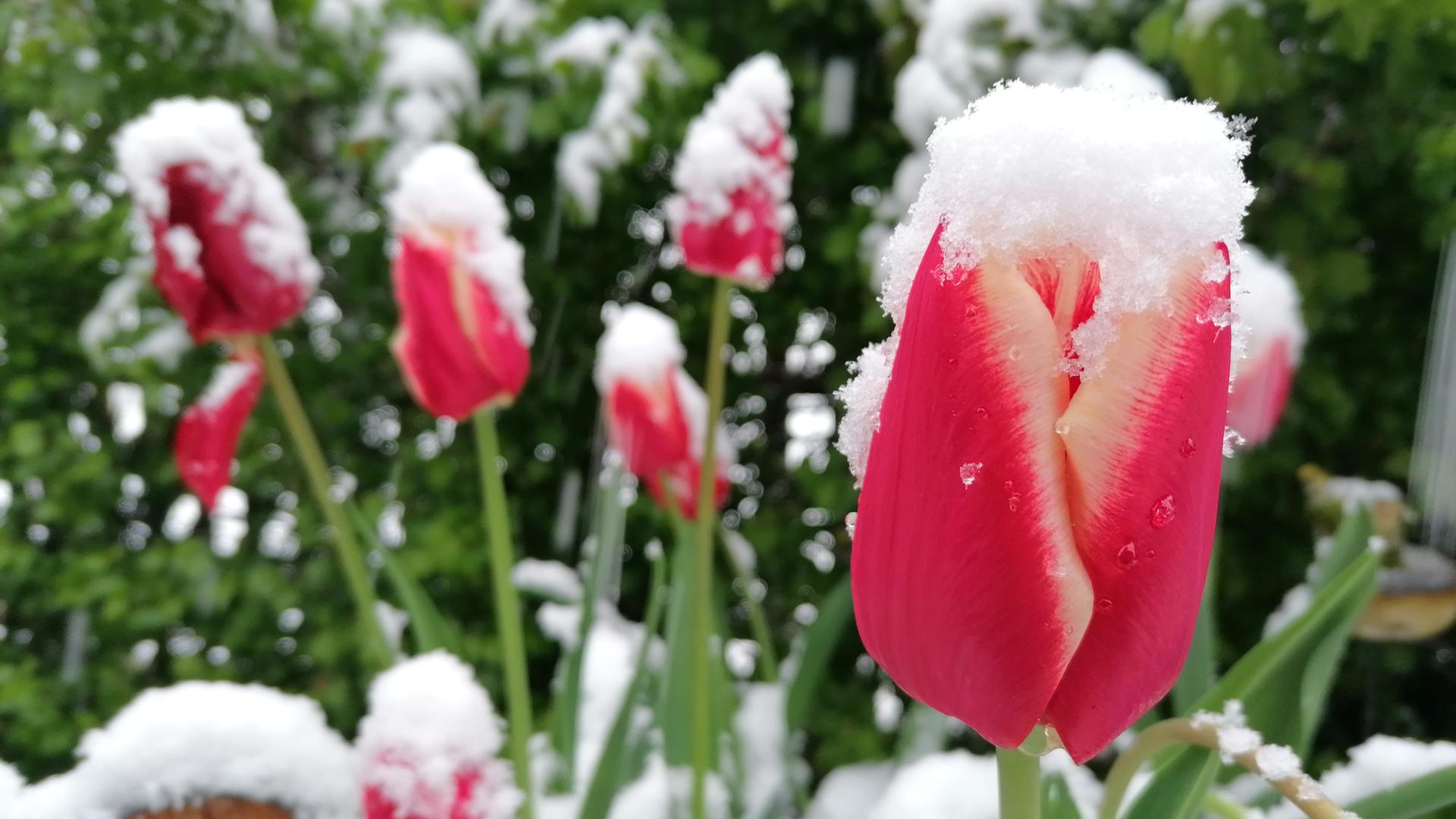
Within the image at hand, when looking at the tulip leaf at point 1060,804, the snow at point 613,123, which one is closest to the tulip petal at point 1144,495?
the tulip leaf at point 1060,804

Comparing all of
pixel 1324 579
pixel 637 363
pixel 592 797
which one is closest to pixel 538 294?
pixel 637 363

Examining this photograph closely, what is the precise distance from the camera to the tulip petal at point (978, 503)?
22cm

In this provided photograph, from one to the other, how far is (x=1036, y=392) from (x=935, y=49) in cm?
110

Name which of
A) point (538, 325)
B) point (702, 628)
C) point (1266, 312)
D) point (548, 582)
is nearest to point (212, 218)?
point (702, 628)

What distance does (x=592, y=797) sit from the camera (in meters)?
0.66

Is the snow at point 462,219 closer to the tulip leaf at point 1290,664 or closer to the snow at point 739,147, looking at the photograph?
the snow at point 739,147

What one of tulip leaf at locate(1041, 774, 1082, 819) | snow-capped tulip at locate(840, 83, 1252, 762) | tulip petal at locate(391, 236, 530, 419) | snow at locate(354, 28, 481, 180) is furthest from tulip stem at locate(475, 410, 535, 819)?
snow at locate(354, 28, 481, 180)

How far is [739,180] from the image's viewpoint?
0.74 m

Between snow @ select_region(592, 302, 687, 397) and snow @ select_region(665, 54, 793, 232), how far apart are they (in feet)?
0.61

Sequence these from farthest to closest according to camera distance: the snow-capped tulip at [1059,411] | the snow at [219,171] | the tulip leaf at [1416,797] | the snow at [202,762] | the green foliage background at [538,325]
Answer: the green foliage background at [538,325] → the snow at [219,171] → the snow at [202,762] → the tulip leaf at [1416,797] → the snow-capped tulip at [1059,411]

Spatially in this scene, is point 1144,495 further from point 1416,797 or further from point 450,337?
point 450,337

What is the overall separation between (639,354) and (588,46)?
0.64 meters

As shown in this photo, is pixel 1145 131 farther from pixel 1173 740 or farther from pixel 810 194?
pixel 810 194

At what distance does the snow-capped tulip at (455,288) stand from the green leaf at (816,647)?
1.26 feet
